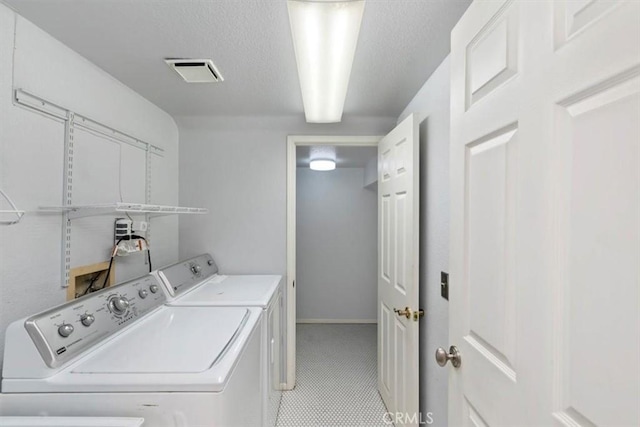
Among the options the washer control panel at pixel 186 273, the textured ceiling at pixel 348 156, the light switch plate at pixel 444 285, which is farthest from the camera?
the textured ceiling at pixel 348 156

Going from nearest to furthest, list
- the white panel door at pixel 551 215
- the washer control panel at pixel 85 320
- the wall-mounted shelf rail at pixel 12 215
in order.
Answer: the white panel door at pixel 551 215, the washer control panel at pixel 85 320, the wall-mounted shelf rail at pixel 12 215

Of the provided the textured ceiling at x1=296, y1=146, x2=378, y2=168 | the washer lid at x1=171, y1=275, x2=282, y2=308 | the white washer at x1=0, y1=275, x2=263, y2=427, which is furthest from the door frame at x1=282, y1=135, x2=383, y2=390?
the white washer at x1=0, y1=275, x2=263, y2=427

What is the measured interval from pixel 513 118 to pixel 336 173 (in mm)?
3555

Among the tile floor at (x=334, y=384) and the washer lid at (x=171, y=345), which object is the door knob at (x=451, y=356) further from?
the tile floor at (x=334, y=384)

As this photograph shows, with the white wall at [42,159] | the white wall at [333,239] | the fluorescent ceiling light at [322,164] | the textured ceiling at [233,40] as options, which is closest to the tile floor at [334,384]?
the white wall at [333,239]

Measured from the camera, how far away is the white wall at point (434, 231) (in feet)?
5.15

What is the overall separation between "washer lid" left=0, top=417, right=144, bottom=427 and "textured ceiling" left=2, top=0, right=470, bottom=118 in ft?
4.66

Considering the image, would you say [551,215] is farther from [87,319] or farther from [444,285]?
[87,319]

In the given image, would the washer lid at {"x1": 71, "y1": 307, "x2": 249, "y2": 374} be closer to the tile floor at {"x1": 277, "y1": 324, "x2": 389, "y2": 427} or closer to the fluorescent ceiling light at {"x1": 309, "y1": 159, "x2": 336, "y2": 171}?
the tile floor at {"x1": 277, "y1": 324, "x2": 389, "y2": 427}

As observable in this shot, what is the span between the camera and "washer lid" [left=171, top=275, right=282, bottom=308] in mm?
1756

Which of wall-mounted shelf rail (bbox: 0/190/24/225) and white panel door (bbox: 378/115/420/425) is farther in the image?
white panel door (bbox: 378/115/420/425)

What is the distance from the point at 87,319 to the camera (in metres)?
1.18

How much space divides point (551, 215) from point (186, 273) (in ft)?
6.69

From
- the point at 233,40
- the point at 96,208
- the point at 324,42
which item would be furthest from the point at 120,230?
the point at 324,42
